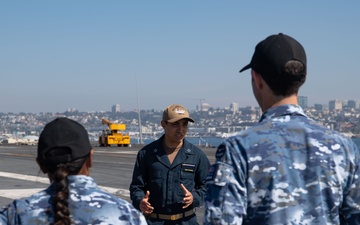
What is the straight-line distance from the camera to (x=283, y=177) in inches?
133

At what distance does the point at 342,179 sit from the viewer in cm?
350

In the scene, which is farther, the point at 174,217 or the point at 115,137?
the point at 115,137

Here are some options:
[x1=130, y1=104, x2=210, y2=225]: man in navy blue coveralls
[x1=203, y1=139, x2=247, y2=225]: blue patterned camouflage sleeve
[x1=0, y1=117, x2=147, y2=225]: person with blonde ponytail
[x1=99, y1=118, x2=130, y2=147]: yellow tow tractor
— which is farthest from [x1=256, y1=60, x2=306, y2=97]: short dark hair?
[x1=99, y1=118, x2=130, y2=147]: yellow tow tractor

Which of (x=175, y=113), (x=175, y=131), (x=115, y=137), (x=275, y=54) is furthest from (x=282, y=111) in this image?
(x=115, y=137)

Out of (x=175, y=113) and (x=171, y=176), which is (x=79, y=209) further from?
(x=175, y=113)

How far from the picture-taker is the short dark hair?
11.5 ft

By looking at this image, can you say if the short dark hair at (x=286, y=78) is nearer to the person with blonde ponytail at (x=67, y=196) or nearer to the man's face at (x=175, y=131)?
the person with blonde ponytail at (x=67, y=196)

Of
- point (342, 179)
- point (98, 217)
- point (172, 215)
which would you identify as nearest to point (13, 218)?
point (98, 217)

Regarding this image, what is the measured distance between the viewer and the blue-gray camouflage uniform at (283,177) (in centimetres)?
334

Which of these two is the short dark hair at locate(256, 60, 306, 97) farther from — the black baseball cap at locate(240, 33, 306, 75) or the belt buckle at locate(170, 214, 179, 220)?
the belt buckle at locate(170, 214, 179, 220)

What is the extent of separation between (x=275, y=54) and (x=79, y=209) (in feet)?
3.75

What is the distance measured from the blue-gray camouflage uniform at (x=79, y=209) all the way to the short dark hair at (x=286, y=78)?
0.87m

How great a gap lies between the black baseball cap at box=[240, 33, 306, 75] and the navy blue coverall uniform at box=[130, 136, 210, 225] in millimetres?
3153

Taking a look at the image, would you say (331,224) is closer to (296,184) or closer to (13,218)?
(296,184)
